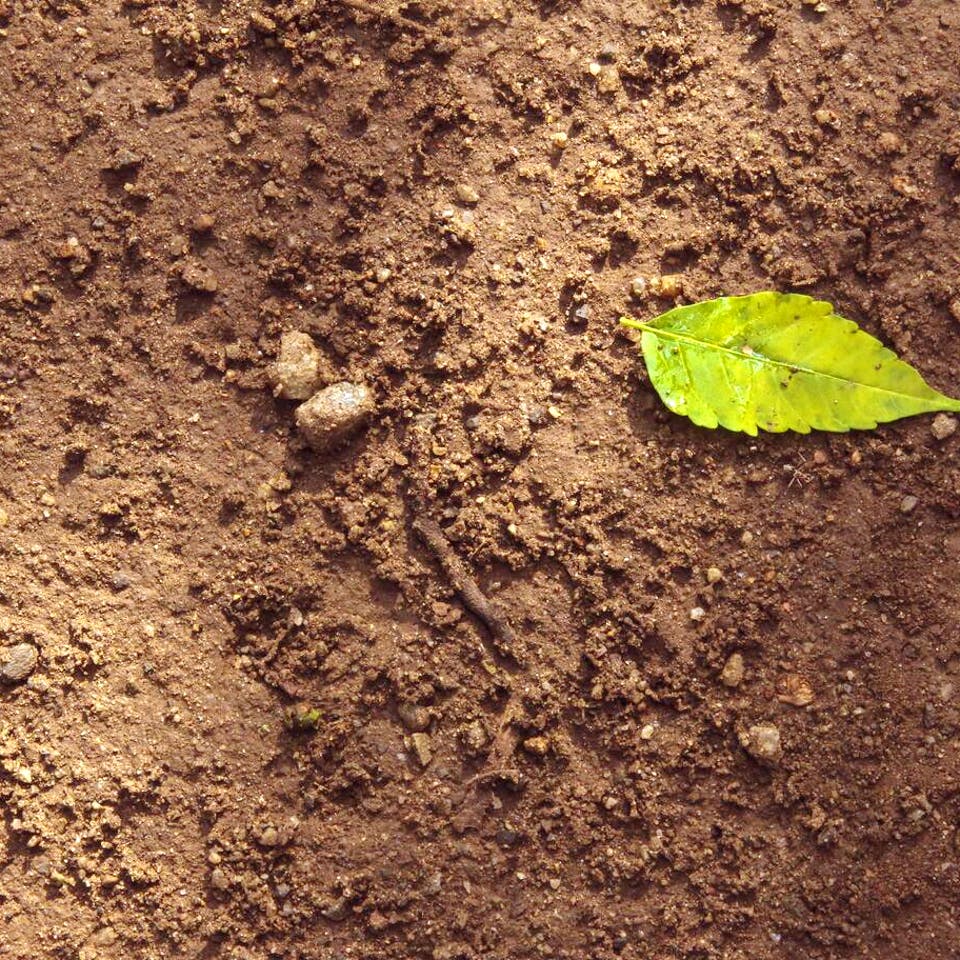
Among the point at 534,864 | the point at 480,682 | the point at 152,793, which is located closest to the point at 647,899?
the point at 534,864

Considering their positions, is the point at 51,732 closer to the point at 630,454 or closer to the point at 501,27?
the point at 630,454

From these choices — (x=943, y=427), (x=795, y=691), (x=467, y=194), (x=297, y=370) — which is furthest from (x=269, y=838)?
(x=943, y=427)

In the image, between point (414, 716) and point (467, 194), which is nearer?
point (414, 716)

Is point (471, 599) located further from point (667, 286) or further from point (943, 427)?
point (943, 427)

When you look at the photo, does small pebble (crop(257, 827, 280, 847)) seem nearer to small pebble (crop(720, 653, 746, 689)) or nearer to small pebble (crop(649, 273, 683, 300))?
small pebble (crop(720, 653, 746, 689))

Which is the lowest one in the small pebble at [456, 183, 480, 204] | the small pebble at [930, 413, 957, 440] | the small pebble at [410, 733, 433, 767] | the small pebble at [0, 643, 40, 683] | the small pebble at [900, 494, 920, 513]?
the small pebble at [0, 643, 40, 683]

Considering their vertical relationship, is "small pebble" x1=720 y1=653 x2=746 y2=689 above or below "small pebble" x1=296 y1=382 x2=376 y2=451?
below

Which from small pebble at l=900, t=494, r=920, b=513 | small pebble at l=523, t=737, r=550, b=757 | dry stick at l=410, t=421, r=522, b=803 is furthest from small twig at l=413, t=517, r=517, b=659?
small pebble at l=900, t=494, r=920, b=513
